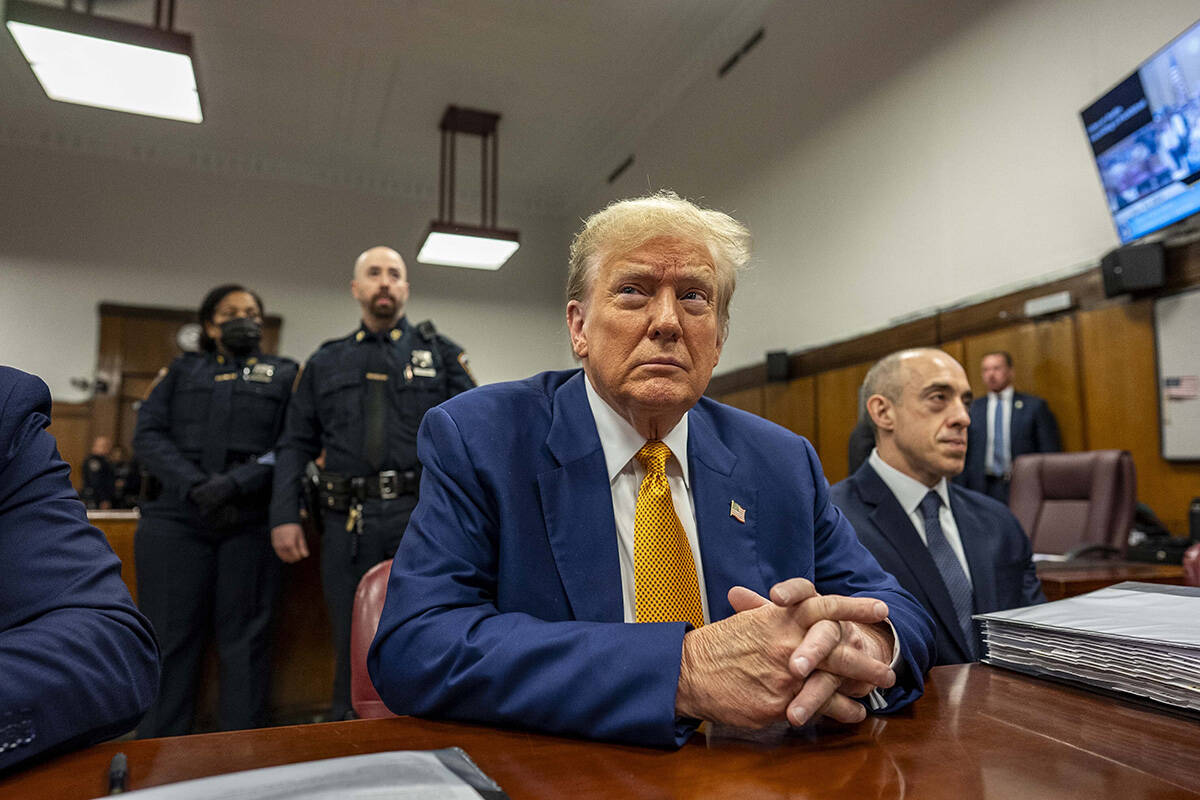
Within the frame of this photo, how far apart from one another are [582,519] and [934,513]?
1408mm

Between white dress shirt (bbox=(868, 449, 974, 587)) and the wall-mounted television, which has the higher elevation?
the wall-mounted television

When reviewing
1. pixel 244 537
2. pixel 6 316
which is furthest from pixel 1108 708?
pixel 6 316

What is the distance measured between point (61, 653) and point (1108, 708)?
109 cm

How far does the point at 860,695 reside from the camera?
0.81m

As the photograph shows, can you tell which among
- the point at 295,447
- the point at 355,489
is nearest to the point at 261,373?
the point at 295,447

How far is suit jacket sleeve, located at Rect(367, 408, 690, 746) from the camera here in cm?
74

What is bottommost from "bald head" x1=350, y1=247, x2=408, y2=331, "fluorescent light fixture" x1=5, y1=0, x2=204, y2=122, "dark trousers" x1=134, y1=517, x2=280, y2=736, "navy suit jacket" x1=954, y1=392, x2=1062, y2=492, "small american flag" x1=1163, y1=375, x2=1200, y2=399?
"dark trousers" x1=134, y1=517, x2=280, y2=736

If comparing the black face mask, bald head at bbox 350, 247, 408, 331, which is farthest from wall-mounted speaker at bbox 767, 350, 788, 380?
the black face mask

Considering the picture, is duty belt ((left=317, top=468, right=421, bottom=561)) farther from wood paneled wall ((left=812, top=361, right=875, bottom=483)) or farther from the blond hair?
wood paneled wall ((left=812, top=361, right=875, bottom=483))

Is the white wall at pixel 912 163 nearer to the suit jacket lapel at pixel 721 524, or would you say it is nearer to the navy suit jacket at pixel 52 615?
the suit jacket lapel at pixel 721 524

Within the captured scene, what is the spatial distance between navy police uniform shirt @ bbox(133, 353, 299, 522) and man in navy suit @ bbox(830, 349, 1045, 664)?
2.27 m

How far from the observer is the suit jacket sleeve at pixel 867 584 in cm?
89

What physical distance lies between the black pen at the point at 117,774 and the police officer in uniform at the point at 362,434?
2.15m

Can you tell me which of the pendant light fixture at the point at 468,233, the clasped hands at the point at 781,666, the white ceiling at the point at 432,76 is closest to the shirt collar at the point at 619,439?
the clasped hands at the point at 781,666
